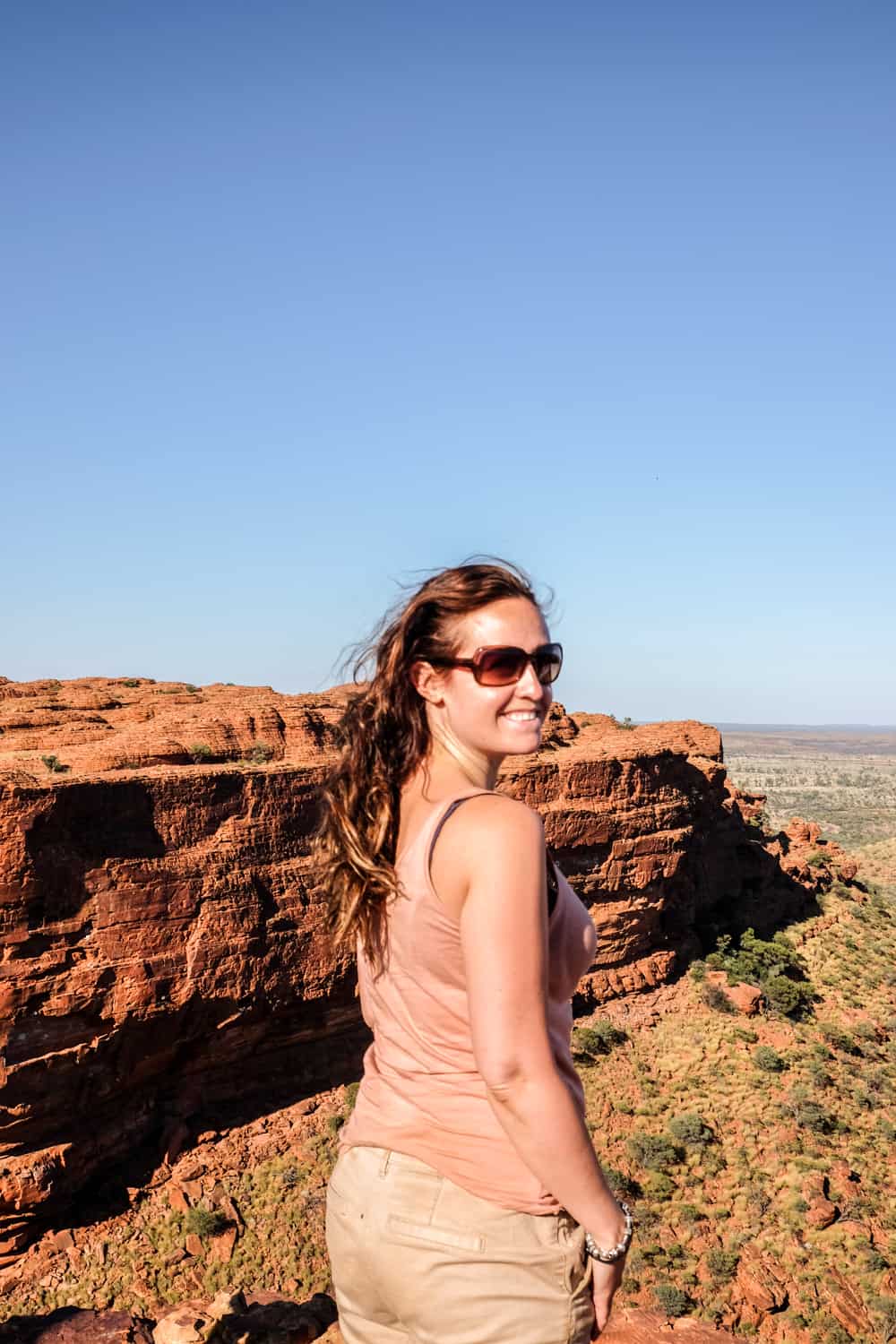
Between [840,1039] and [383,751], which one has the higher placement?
[383,751]

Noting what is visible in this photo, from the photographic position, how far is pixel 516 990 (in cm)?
208

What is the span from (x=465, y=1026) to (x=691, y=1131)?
66.5ft

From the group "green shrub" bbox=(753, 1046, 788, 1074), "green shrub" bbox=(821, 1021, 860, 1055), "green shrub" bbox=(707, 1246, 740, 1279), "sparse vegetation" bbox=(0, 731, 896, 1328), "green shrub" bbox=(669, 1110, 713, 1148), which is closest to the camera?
"sparse vegetation" bbox=(0, 731, 896, 1328)

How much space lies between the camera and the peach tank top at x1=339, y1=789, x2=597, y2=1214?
2.27 metres

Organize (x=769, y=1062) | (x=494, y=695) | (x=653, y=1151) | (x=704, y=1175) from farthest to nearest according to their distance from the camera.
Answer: (x=769, y=1062) < (x=653, y=1151) < (x=704, y=1175) < (x=494, y=695)

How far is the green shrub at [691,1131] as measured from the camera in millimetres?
19844

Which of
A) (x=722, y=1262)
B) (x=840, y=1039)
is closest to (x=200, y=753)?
(x=722, y=1262)

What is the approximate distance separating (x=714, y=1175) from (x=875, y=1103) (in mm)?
5149

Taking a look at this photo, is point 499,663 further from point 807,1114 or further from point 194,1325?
point 807,1114

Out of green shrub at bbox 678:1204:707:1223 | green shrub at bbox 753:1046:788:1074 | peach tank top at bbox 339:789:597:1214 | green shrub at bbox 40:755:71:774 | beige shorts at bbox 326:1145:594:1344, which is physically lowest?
→ green shrub at bbox 678:1204:707:1223

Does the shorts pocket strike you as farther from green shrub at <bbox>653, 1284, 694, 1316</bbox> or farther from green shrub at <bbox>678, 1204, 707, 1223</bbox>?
green shrub at <bbox>678, 1204, 707, 1223</bbox>

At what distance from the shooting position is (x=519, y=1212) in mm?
2264

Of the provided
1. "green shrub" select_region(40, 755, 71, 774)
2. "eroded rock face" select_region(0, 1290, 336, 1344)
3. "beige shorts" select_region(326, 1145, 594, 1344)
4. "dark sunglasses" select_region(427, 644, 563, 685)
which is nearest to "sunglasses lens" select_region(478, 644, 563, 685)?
"dark sunglasses" select_region(427, 644, 563, 685)

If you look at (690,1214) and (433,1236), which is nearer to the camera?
(433,1236)
